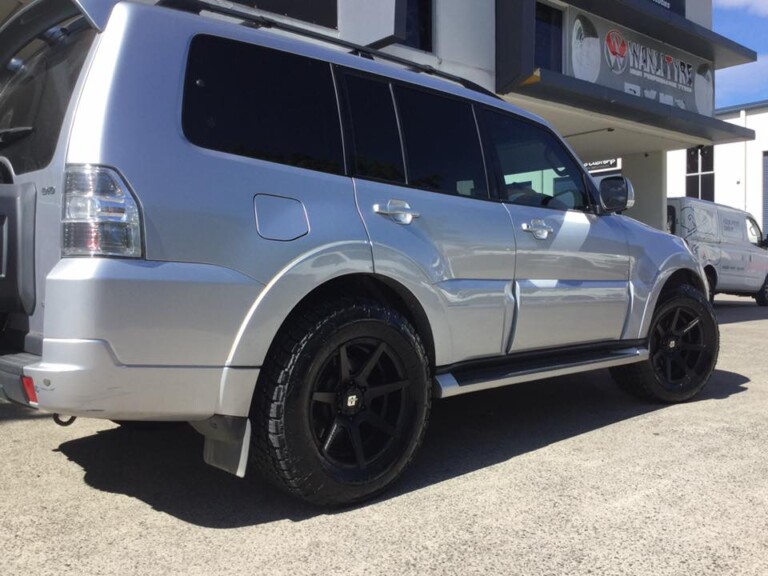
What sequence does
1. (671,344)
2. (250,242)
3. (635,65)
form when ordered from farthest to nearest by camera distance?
1. (635,65)
2. (671,344)
3. (250,242)

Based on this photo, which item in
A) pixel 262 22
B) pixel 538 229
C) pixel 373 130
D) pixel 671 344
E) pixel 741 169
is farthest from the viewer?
pixel 741 169

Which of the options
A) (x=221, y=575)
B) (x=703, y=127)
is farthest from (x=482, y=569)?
(x=703, y=127)

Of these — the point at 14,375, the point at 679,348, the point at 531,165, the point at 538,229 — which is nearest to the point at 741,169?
the point at 679,348

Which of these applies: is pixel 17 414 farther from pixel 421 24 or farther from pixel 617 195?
pixel 421 24

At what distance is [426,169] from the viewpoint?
11.2ft

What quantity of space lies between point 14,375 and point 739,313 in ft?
44.9

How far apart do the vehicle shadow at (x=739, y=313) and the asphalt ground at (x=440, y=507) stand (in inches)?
302

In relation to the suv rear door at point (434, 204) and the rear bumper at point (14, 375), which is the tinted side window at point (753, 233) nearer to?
the suv rear door at point (434, 204)

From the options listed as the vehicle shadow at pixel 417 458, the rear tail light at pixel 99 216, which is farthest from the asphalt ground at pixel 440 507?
the rear tail light at pixel 99 216

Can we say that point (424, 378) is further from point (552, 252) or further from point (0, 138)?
point (0, 138)

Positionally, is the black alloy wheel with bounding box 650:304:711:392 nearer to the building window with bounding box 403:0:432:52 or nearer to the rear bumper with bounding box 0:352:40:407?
the rear bumper with bounding box 0:352:40:407

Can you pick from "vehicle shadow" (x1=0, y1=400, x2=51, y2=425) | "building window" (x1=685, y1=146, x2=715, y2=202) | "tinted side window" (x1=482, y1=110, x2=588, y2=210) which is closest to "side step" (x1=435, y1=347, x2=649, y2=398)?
"tinted side window" (x1=482, y1=110, x2=588, y2=210)

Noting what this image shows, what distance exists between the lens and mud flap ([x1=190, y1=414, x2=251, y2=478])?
2.58 m

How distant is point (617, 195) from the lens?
4441mm
